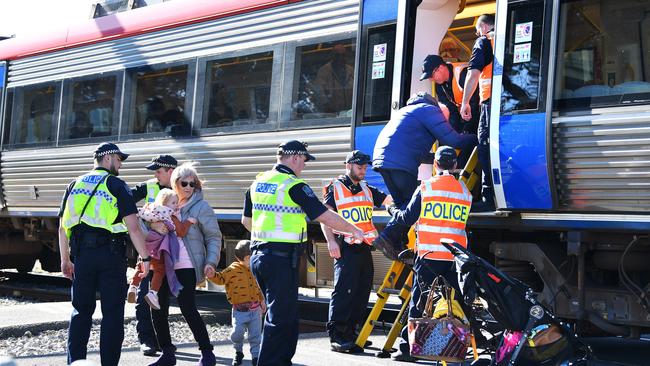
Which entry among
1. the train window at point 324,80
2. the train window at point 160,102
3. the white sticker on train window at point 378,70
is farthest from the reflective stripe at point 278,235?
the train window at point 160,102

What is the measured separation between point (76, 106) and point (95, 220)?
6.85 m

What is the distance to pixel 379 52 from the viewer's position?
30.3 feet

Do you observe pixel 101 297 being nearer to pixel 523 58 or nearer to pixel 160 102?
pixel 523 58

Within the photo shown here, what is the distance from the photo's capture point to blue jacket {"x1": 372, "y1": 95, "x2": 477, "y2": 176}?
26.3ft

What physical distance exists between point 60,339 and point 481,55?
15.2 feet

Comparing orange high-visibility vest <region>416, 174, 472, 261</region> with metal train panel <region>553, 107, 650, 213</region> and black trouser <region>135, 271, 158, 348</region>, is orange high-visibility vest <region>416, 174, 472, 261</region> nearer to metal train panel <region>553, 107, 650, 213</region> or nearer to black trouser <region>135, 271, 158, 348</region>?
metal train panel <region>553, 107, 650, 213</region>

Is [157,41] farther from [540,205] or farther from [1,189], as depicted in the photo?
[540,205]

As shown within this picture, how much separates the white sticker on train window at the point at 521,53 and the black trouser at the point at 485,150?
41 cm

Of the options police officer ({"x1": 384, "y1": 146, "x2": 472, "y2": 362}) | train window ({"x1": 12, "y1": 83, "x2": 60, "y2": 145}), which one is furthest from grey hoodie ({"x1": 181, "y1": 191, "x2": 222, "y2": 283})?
train window ({"x1": 12, "y1": 83, "x2": 60, "y2": 145})

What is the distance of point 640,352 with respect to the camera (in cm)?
899

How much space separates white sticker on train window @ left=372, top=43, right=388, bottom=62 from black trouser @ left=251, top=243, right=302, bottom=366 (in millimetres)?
3012

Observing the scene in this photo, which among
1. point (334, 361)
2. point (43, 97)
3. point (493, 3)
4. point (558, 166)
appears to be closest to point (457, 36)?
point (493, 3)

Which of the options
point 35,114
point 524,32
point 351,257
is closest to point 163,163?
A: point 351,257

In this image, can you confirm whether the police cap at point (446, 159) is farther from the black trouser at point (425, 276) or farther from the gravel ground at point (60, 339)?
the gravel ground at point (60, 339)
